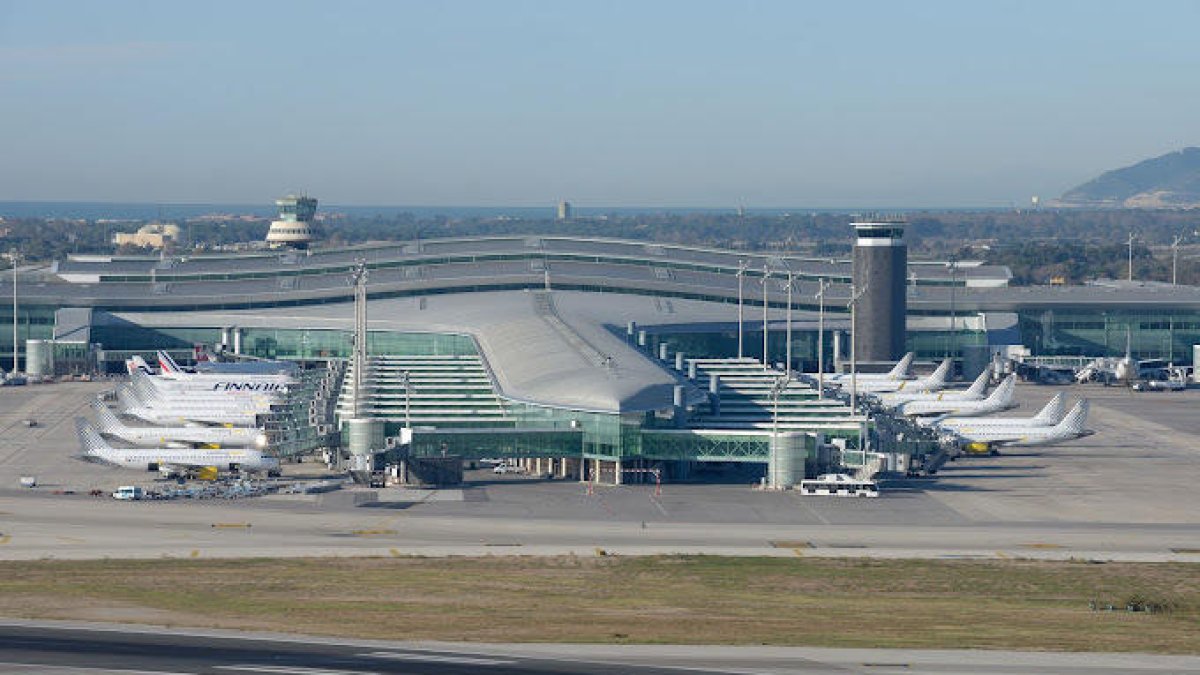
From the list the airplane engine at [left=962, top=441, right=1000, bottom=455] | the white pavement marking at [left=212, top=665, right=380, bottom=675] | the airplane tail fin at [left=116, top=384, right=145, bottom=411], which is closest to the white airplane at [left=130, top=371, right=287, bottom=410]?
the airplane tail fin at [left=116, top=384, right=145, bottom=411]

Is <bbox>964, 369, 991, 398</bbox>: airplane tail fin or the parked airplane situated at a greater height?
the parked airplane

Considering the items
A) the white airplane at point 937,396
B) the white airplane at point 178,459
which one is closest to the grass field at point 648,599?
the white airplane at point 178,459

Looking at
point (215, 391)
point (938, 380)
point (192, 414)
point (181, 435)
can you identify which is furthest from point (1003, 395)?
point (181, 435)

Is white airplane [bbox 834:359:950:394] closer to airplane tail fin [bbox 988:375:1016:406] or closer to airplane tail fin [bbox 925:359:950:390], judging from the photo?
airplane tail fin [bbox 925:359:950:390]

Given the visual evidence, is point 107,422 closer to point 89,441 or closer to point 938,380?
point 89,441

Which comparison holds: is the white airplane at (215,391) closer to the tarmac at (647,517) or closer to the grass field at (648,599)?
the tarmac at (647,517)

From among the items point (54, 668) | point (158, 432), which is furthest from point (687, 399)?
point (54, 668)
